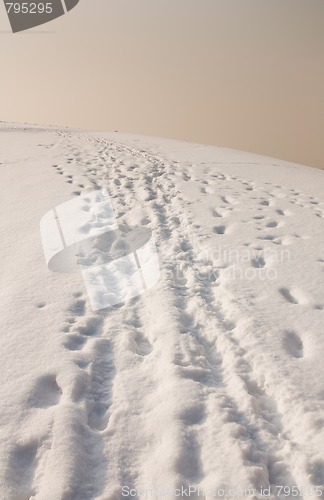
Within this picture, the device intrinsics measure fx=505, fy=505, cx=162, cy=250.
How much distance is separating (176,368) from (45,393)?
898 mm

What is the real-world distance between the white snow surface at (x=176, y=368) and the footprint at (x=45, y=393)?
0.04 feet

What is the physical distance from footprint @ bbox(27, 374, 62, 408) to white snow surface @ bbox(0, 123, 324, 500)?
0.04 feet

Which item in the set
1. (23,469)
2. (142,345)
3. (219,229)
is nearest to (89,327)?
(142,345)

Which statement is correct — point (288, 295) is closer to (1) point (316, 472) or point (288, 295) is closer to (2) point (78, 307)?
(2) point (78, 307)

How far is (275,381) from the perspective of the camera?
11.0 feet

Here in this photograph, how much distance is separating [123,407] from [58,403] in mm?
422

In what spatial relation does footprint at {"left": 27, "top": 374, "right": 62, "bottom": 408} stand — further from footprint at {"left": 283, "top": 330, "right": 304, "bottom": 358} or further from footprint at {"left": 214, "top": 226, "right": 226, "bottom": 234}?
footprint at {"left": 214, "top": 226, "right": 226, "bottom": 234}

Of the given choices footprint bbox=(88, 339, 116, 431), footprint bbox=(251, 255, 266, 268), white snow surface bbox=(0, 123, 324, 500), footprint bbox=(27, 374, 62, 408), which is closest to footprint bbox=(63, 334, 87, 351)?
white snow surface bbox=(0, 123, 324, 500)

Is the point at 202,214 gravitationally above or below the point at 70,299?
below

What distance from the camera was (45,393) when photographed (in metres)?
3.33

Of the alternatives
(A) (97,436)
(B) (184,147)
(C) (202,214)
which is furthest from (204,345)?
(B) (184,147)

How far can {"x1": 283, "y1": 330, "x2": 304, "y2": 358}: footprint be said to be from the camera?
3.73 m

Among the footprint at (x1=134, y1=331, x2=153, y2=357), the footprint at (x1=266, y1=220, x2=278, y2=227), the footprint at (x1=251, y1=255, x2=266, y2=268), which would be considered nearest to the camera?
the footprint at (x1=134, y1=331, x2=153, y2=357)

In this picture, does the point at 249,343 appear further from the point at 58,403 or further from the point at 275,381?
the point at 58,403
